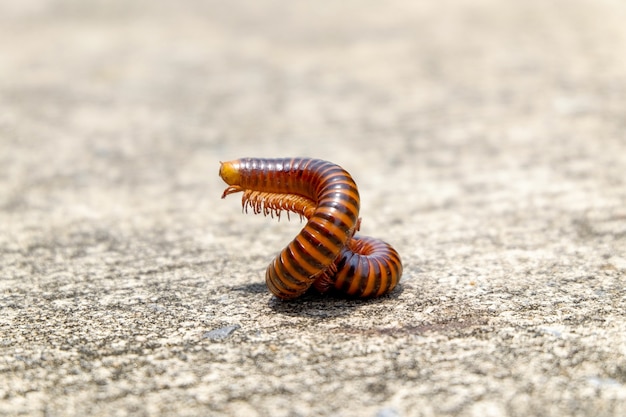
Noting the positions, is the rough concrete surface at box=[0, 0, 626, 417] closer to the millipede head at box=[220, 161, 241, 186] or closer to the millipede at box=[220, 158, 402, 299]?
the millipede at box=[220, 158, 402, 299]

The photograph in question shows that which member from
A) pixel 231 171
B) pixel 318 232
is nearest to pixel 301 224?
pixel 231 171

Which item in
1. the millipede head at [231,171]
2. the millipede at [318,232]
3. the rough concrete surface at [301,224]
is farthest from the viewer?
the millipede head at [231,171]

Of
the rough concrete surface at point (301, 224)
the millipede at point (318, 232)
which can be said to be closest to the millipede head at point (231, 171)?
the millipede at point (318, 232)

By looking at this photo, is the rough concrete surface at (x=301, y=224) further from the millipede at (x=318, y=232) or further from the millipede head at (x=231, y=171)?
the millipede head at (x=231, y=171)

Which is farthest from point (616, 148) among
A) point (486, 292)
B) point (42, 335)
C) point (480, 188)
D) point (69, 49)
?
point (69, 49)

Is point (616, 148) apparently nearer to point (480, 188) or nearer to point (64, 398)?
point (480, 188)

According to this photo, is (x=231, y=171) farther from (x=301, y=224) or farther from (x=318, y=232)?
(x=301, y=224)
